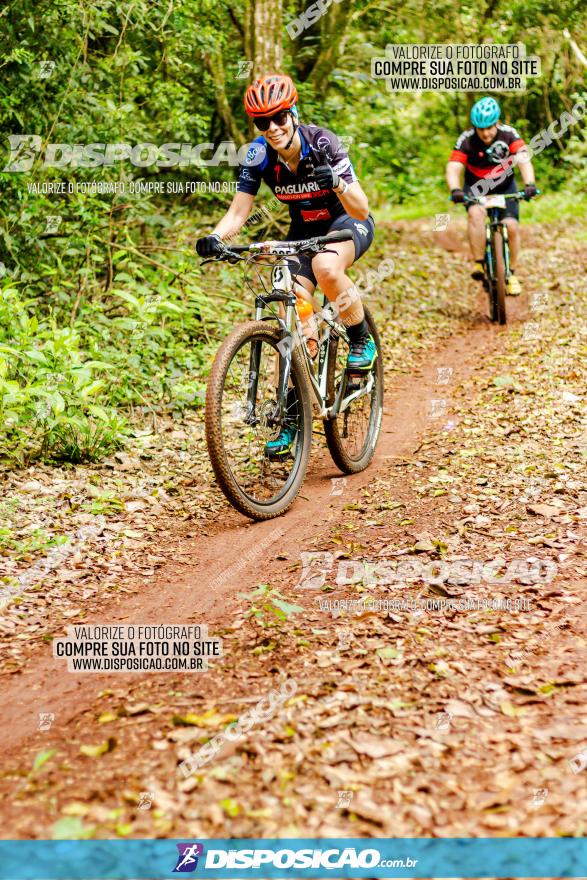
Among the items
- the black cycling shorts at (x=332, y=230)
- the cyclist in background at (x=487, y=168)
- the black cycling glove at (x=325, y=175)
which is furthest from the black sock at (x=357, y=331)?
the cyclist in background at (x=487, y=168)

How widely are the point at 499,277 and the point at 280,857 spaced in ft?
28.6

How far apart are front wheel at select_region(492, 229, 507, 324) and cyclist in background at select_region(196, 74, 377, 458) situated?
4.59 m

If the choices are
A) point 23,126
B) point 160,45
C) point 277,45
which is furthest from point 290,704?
point 277,45

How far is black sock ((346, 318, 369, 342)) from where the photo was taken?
19.7 feet

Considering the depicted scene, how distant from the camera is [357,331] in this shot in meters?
6.02

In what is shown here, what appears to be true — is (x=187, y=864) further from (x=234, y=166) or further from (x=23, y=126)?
(x=234, y=166)

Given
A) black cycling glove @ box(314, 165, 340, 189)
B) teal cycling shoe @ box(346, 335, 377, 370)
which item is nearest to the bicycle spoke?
teal cycling shoe @ box(346, 335, 377, 370)

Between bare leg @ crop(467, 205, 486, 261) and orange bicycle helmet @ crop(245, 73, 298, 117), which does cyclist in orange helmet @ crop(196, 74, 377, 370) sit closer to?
orange bicycle helmet @ crop(245, 73, 298, 117)

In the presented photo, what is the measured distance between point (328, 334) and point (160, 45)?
5376mm

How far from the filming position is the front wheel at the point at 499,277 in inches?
392

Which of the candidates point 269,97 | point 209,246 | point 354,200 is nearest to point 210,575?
point 209,246

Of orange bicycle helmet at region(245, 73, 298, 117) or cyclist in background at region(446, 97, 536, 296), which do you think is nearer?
orange bicycle helmet at region(245, 73, 298, 117)

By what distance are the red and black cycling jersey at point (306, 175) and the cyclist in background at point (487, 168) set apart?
4750 millimetres

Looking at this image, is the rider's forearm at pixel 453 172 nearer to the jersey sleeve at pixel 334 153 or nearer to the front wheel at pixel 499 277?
the front wheel at pixel 499 277
